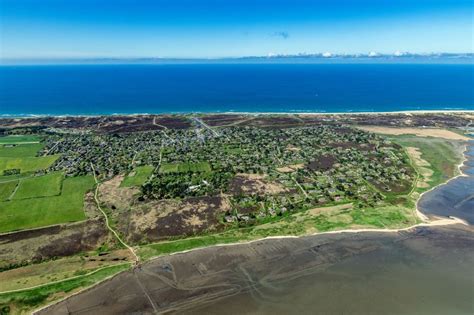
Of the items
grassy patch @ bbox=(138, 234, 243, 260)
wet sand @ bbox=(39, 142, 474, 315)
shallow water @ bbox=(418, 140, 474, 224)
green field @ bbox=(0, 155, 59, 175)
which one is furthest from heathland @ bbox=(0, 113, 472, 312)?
wet sand @ bbox=(39, 142, 474, 315)

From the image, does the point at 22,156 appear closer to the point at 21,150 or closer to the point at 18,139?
the point at 21,150

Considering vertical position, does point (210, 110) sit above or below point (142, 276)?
above

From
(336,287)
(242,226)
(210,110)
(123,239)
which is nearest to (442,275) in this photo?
(336,287)

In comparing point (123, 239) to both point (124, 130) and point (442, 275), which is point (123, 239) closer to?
point (442, 275)

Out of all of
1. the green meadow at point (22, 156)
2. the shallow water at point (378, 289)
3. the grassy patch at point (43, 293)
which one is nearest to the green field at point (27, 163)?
the green meadow at point (22, 156)

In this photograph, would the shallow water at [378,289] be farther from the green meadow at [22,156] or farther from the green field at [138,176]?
the green meadow at [22,156]
